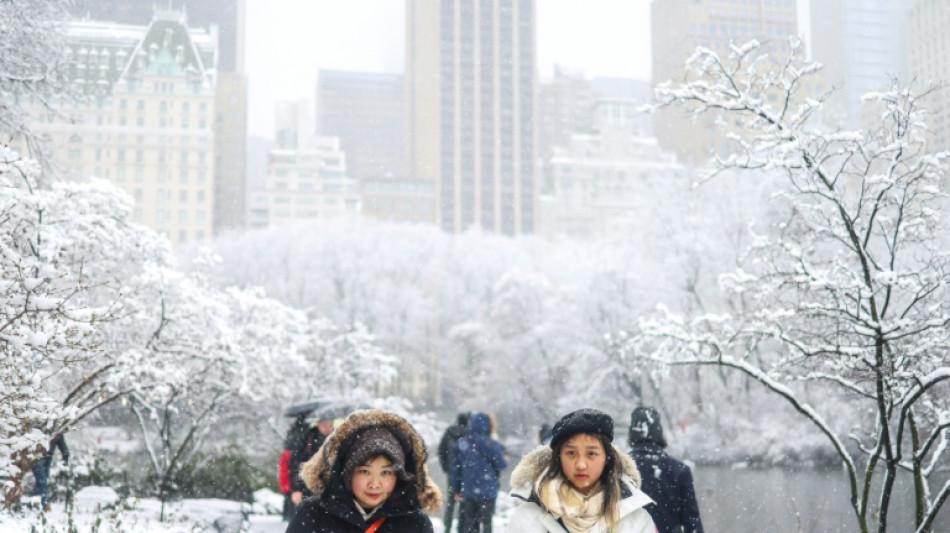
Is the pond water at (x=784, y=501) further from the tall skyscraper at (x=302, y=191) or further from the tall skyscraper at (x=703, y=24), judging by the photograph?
the tall skyscraper at (x=302, y=191)

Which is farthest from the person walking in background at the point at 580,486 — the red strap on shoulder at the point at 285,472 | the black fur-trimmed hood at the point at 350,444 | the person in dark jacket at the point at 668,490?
the red strap on shoulder at the point at 285,472

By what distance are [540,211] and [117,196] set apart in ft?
414

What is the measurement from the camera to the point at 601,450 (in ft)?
11.8

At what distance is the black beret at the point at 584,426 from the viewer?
362 centimetres

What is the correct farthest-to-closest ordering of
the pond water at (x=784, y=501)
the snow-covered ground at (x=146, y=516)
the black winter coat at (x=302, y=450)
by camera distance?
the pond water at (x=784, y=501) < the black winter coat at (x=302, y=450) < the snow-covered ground at (x=146, y=516)

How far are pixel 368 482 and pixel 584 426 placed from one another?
0.84 m

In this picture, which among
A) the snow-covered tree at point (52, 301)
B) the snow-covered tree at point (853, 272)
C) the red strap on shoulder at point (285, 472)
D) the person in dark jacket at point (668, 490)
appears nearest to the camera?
the person in dark jacket at point (668, 490)

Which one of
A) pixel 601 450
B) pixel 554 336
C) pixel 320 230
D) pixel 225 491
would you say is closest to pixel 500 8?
pixel 320 230

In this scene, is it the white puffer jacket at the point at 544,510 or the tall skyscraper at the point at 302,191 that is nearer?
the white puffer jacket at the point at 544,510

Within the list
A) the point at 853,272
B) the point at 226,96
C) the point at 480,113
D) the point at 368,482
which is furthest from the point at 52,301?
the point at 226,96

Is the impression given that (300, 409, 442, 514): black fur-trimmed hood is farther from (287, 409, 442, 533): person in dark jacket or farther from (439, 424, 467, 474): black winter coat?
(439, 424, 467, 474): black winter coat

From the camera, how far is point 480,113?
142 m

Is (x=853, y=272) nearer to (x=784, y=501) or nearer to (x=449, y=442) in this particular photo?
(x=449, y=442)

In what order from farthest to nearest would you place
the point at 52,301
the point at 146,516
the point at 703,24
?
1. the point at 703,24
2. the point at 146,516
3. the point at 52,301
